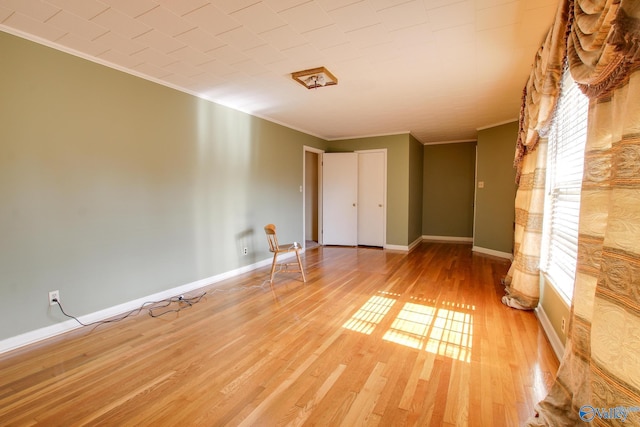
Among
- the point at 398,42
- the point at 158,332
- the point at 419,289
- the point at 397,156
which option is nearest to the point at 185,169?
the point at 158,332

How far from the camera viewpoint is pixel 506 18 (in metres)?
2.07

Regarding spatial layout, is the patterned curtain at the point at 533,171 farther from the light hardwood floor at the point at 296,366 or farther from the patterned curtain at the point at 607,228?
the patterned curtain at the point at 607,228

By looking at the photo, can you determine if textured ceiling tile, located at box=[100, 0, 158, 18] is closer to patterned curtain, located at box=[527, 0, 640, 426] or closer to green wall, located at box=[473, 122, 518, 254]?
patterned curtain, located at box=[527, 0, 640, 426]

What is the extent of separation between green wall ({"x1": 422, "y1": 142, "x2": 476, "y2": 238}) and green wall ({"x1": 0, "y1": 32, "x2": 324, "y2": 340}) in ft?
16.9

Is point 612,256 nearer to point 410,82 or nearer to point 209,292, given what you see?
point 410,82

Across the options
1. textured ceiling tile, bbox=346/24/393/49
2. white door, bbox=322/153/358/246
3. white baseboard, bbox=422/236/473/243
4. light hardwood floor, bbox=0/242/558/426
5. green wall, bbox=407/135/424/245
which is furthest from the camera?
white baseboard, bbox=422/236/473/243

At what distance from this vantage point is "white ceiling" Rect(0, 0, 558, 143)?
6.49 ft

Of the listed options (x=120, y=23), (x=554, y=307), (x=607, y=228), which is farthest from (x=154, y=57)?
(x=554, y=307)

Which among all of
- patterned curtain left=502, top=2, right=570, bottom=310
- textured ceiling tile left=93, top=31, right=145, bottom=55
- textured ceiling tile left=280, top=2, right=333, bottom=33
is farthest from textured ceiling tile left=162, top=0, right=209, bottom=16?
patterned curtain left=502, top=2, right=570, bottom=310

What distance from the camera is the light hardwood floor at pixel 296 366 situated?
1577 mm

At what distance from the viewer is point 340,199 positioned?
21.3 ft

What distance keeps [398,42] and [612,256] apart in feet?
7.03

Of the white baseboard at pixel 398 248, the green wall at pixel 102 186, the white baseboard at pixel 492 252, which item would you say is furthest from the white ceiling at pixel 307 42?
the white baseboard at pixel 398 248

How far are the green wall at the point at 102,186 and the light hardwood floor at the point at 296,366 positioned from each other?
19.6 inches
